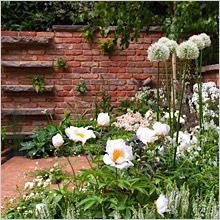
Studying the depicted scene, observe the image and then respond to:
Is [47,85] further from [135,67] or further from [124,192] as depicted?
[124,192]

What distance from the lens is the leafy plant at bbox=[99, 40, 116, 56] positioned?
228 inches

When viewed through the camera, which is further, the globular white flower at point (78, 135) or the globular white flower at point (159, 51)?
the globular white flower at point (159, 51)

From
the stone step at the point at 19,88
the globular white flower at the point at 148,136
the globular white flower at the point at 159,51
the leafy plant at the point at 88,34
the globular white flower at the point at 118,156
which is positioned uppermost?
the leafy plant at the point at 88,34

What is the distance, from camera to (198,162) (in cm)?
210

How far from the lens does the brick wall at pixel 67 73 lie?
5.81 m

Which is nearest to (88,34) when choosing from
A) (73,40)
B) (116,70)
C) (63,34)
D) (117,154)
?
(73,40)

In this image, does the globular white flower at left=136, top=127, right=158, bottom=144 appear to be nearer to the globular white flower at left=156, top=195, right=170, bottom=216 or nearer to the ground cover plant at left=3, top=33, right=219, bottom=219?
the ground cover plant at left=3, top=33, right=219, bottom=219

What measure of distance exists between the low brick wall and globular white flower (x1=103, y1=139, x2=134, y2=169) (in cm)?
419

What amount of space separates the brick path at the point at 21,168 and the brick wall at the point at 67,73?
1.10 metres

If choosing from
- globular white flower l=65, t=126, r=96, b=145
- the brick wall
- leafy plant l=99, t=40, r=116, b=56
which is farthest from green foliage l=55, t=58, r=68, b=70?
globular white flower l=65, t=126, r=96, b=145

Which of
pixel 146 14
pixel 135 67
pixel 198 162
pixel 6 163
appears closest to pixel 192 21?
pixel 146 14

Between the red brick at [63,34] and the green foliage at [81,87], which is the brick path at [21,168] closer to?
the green foliage at [81,87]

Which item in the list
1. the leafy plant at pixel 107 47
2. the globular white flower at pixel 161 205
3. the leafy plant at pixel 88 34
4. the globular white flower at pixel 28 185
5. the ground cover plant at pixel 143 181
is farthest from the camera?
the leafy plant at pixel 107 47

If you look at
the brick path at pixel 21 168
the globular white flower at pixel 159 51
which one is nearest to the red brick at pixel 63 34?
the brick path at pixel 21 168
